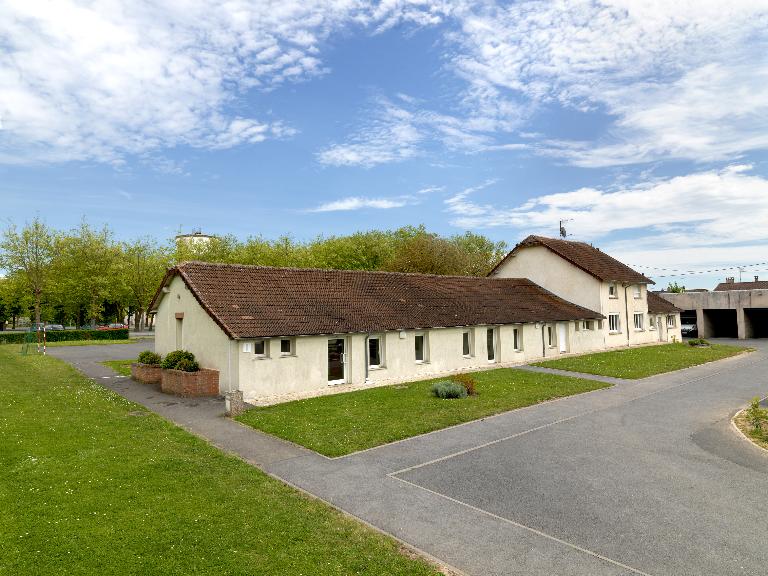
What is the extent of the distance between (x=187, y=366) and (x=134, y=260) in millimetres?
57850

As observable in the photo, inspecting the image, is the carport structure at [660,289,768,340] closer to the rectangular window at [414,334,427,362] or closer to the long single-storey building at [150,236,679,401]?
the long single-storey building at [150,236,679,401]

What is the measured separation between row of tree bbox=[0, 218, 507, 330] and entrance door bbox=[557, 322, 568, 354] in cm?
2362

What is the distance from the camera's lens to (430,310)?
2639 cm

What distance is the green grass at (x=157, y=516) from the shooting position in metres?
6.84

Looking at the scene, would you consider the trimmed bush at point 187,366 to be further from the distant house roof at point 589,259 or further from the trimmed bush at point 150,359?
the distant house roof at point 589,259

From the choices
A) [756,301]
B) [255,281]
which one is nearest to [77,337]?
[255,281]

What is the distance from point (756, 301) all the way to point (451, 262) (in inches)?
1195

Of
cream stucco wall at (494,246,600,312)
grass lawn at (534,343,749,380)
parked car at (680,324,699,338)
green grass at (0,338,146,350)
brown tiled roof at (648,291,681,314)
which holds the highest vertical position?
cream stucco wall at (494,246,600,312)

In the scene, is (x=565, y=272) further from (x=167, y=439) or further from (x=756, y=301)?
(x=167, y=439)

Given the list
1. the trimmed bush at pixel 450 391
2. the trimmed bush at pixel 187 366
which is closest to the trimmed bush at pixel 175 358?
the trimmed bush at pixel 187 366

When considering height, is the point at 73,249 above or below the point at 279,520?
above

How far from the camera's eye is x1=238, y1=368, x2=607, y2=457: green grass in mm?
13344

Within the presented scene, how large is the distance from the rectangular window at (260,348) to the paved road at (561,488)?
129 inches

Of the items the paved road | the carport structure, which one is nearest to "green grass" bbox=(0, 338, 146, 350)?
the paved road
